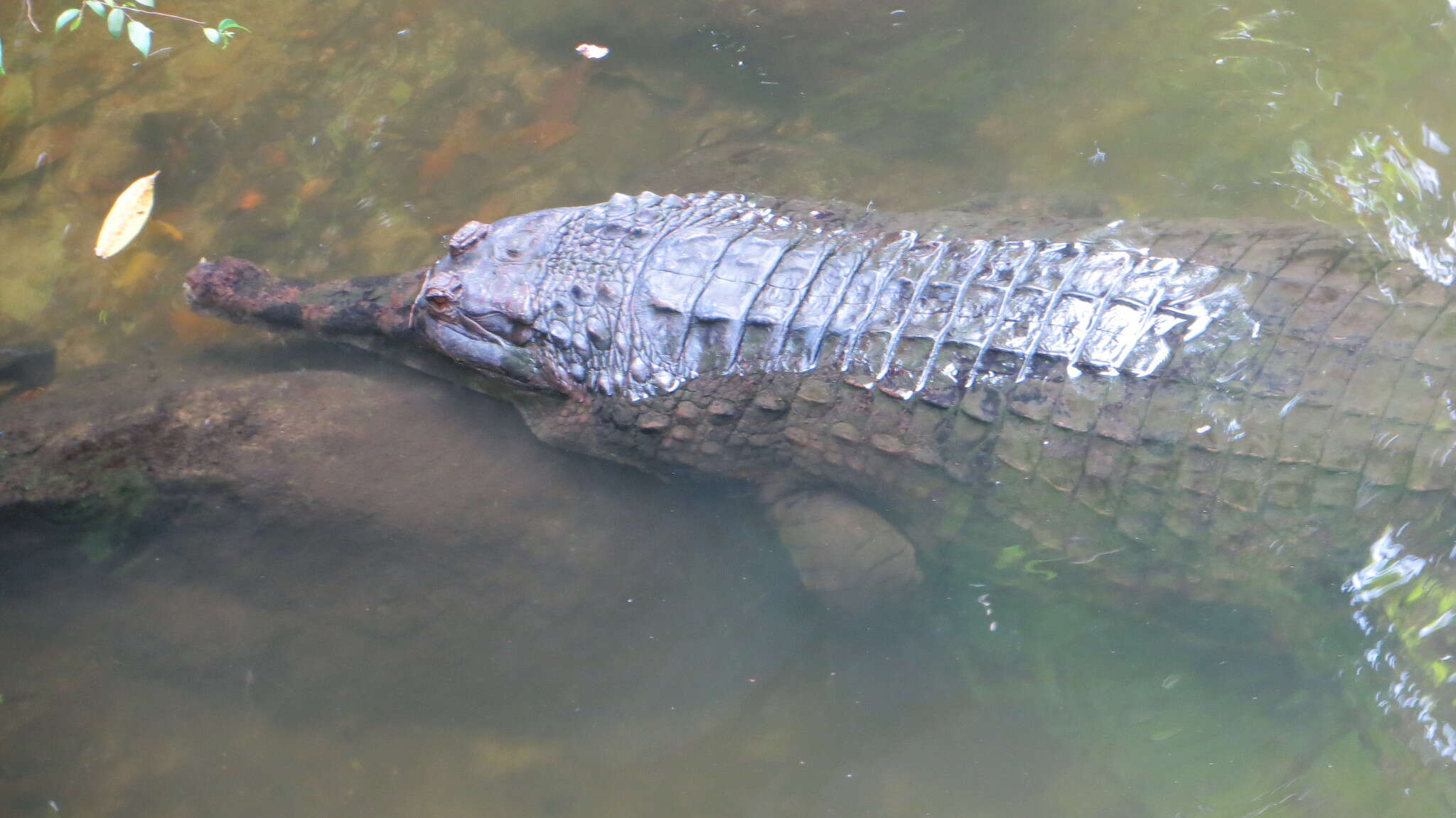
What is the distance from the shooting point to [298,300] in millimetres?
3789

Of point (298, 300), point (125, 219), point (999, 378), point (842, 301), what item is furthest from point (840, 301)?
point (125, 219)

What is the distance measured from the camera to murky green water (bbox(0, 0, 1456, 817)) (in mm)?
3152

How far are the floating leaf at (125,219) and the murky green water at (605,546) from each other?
0.23 ft

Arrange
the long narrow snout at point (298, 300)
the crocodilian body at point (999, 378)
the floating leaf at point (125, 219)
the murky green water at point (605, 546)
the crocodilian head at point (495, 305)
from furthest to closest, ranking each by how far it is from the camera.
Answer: the floating leaf at point (125, 219) < the long narrow snout at point (298, 300) < the crocodilian head at point (495, 305) < the murky green water at point (605, 546) < the crocodilian body at point (999, 378)

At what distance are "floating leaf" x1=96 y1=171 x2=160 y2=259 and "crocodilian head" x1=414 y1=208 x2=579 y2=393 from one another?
164 cm

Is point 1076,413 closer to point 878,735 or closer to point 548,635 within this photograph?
point 878,735

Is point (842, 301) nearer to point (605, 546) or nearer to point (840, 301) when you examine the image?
point (840, 301)

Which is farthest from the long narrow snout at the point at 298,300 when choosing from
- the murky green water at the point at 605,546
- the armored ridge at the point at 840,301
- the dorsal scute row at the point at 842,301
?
the dorsal scute row at the point at 842,301

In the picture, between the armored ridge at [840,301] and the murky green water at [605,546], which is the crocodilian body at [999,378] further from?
the murky green water at [605,546]

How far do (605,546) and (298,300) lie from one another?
66.5 inches

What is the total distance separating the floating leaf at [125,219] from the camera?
13.4 ft

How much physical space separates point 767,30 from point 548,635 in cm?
323

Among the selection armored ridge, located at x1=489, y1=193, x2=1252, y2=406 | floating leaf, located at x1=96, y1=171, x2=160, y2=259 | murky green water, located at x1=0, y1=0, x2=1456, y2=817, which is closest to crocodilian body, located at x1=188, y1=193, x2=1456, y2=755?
armored ridge, located at x1=489, y1=193, x2=1252, y2=406

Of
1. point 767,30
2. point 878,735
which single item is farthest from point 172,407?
point 767,30
